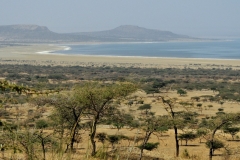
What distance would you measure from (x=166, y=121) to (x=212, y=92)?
33125 mm

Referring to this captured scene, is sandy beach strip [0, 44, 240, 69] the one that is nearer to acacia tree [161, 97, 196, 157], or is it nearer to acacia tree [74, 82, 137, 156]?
acacia tree [161, 97, 196, 157]

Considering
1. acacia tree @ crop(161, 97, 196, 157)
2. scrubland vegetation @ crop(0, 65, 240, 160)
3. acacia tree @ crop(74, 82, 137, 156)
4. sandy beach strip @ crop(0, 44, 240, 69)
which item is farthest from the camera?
sandy beach strip @ crop(0, 44, 240, 69)

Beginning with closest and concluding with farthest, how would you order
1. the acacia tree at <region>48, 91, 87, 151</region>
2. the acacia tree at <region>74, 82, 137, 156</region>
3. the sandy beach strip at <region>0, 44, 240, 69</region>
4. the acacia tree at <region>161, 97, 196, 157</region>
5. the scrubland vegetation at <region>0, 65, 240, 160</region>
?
the scrubland vegetation at <region>0, 65, 240, 160</region> < the acacia tree at <region>74, 82, 137, 156</region> < the acacia tree at <region>48, 91, 87, 151</region> < the acacia tree at <region>161, 97, 196, 157</region> < the sandy beach strip at <region>0, 44, 240, 69</region>

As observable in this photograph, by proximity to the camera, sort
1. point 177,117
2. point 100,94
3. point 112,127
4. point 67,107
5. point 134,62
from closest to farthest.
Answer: point 100,94
point 67,107
point 177,117
point 112,127
point 134,62

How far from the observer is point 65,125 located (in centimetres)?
1691

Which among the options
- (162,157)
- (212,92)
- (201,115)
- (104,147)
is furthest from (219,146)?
(212,92)

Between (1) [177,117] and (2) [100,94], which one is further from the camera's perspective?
(1) [177,117]

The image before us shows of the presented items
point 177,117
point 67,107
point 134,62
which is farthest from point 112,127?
point 134,62

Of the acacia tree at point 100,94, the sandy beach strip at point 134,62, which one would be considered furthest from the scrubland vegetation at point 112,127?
the sandy beach strip at point 134,62

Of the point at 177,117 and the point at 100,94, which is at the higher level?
the point at 100,94

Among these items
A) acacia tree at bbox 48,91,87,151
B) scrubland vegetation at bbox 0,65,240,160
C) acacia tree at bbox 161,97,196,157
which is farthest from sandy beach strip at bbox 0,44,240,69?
acacia tree at bbox 48,91,87,151

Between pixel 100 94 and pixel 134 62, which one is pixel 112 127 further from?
pixel 134 62

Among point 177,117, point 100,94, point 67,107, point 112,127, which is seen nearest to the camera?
point 100,94

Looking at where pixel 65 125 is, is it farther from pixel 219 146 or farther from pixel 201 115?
pixel 201 115
